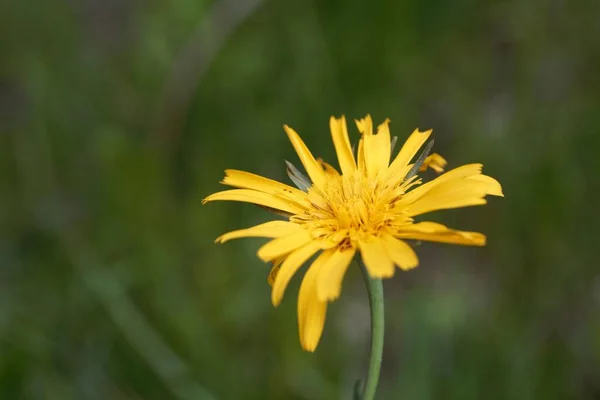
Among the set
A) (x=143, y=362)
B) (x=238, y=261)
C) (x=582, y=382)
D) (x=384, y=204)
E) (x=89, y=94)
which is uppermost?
(x=89, y=94)

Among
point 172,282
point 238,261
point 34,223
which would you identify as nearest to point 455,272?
point 238,261

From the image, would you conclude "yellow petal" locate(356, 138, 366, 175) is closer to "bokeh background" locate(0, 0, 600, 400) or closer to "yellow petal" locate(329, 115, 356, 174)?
"yellow petal" locate(329, 115, 356, 174)

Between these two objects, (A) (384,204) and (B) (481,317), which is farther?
(B) (481,317)

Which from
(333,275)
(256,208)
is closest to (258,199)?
(333,275)

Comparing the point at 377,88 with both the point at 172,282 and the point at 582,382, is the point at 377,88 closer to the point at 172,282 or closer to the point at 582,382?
the point at 172,282

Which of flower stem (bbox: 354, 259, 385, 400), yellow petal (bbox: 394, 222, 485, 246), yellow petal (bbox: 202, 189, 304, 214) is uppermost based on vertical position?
yellow petal (bbox: 202, 189, 304, 214)

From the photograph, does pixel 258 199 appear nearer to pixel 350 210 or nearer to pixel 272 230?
pixel 272 230

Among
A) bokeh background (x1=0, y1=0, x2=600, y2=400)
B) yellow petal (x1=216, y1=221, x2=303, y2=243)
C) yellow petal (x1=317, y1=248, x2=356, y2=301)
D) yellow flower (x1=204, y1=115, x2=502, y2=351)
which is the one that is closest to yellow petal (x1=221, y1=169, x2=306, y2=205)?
yellow flower (x1=204, y1=115, x2=502, y2=351)
